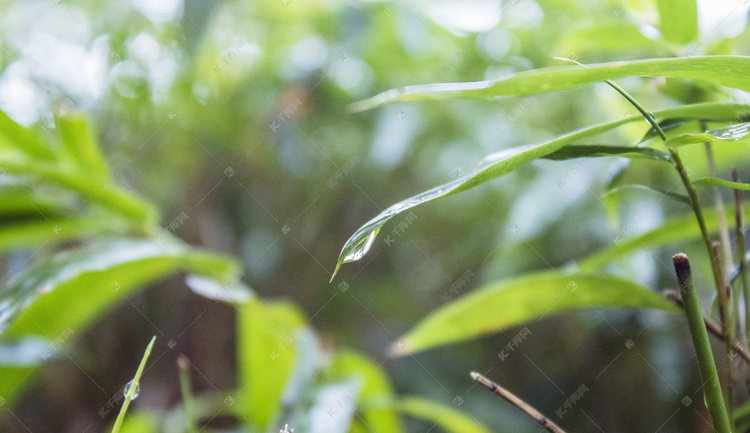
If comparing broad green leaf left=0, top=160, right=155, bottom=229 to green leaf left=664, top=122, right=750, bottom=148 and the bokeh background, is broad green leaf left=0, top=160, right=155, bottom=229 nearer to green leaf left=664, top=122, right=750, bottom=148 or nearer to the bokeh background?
the bokeh background

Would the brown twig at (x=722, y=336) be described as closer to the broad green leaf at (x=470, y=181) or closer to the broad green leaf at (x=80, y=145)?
the broad green leaf at (x=470, y=181)

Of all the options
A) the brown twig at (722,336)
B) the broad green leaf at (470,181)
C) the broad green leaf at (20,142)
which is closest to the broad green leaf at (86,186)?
the broad green leaf at (20,142)

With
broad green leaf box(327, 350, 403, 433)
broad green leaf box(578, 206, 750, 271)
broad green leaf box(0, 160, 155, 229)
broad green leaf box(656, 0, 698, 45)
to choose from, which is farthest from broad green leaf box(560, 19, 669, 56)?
broad green leaf box(0, 160, 155, 229)

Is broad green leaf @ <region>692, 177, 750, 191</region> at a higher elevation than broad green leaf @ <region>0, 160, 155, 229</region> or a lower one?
higher

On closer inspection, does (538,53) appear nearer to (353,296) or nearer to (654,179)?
(654,179)

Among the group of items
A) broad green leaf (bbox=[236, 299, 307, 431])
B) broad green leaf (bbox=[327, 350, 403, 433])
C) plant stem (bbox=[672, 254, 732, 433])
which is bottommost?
broad green leaf (bbox=[327, 350, 403, 433])
